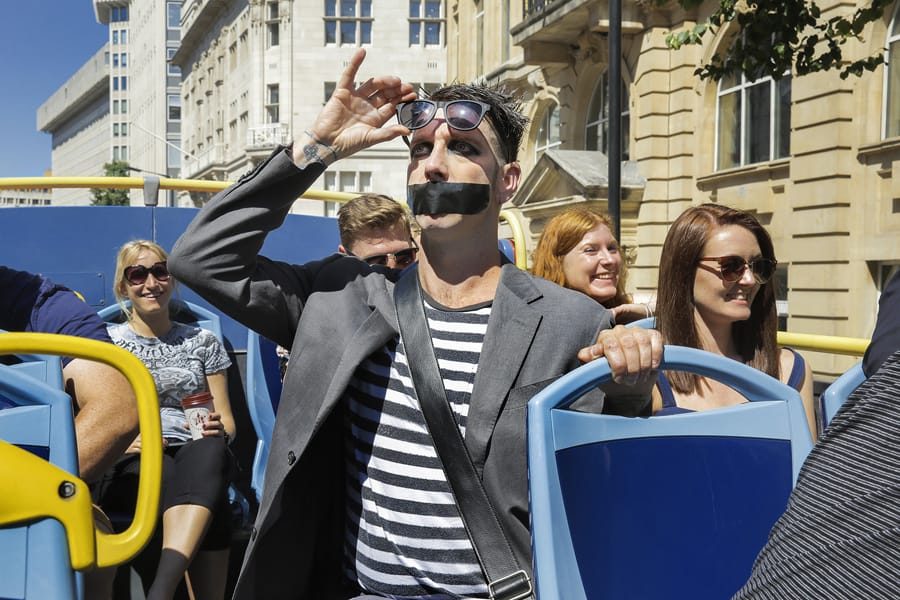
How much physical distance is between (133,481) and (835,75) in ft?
38.5

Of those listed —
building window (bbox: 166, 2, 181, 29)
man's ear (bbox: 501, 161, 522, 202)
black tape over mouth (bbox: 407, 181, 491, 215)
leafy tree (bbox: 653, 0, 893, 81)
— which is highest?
building window (bbox: 166, 2, 181, 29)

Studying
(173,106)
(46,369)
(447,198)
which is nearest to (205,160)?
(173,106)

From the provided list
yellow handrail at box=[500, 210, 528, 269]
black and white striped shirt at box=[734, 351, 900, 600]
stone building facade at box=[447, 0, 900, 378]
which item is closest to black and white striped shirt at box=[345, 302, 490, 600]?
black and white striped shirt at box=[734, 351, 900, 600]

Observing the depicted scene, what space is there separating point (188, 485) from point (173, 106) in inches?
3894

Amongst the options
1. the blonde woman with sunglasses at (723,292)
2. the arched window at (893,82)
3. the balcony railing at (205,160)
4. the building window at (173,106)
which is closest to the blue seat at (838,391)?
the blonde woman with sunglasses at (723,292)

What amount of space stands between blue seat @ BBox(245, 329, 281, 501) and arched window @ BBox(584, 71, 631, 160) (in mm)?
15260

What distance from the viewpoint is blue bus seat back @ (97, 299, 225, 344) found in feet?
15.6

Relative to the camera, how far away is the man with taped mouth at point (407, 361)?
1966mm

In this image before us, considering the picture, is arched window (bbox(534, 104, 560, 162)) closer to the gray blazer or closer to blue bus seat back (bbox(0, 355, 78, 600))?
the gray blazer

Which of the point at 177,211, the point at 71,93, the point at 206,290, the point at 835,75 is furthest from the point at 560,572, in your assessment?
the point at 71,93

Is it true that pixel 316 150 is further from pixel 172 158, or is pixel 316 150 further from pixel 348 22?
pixel 172 158

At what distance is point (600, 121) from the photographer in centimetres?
2008

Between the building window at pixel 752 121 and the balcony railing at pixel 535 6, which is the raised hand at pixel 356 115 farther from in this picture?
the balcony railing at pixel 535 6

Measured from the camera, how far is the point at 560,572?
171 centimetres
